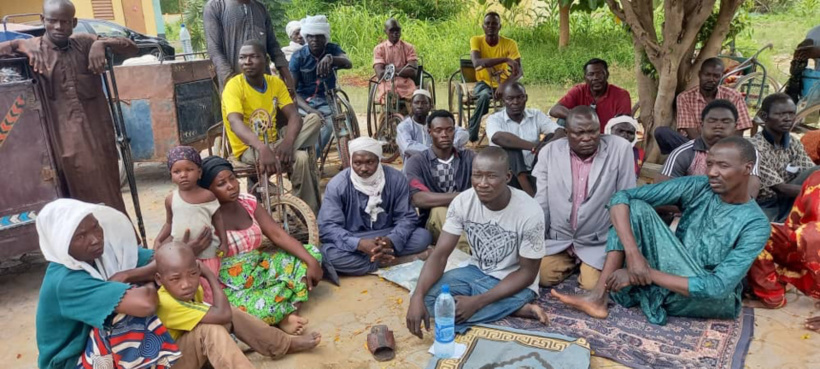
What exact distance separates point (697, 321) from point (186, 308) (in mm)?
2693

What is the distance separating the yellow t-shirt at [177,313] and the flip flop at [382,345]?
3.00 feet

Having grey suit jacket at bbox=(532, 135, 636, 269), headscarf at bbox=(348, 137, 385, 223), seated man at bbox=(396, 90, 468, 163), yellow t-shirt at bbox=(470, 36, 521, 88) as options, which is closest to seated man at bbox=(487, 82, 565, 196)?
seated man at bbox=(396, 90, 468, 163)

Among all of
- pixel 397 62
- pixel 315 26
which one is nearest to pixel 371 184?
pixel 315 26

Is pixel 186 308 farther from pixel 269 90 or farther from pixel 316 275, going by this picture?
pixel 269 90

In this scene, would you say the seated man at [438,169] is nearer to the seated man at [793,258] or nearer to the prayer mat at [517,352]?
the prayer mat at [517,352]

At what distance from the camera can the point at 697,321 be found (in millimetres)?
3217

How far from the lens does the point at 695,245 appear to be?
3.21 metres

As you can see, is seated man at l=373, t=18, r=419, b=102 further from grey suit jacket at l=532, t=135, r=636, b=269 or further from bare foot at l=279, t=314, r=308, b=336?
bare foot at l=279, t=314, r=308, b=336

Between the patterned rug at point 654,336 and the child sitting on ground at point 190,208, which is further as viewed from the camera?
the child sitting on ground at point 190,208

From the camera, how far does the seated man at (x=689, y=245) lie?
2.95 metres

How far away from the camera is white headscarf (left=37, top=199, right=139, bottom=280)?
2242 mm

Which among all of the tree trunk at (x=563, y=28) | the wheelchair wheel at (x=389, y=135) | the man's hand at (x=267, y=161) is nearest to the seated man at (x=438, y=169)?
the man's hand at (x=267, y=161)

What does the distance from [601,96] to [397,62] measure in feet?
9.19

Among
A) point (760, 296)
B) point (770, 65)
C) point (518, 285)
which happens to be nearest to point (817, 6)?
point (770, 65)
